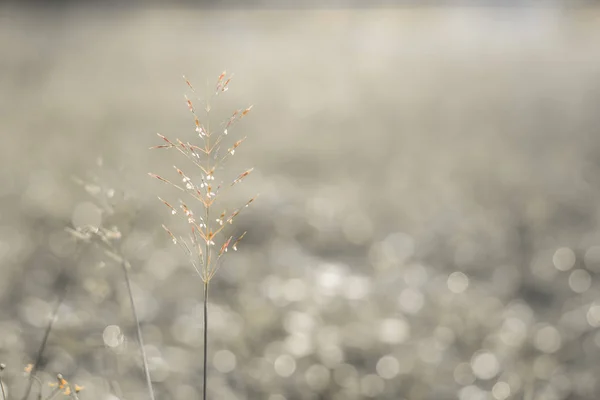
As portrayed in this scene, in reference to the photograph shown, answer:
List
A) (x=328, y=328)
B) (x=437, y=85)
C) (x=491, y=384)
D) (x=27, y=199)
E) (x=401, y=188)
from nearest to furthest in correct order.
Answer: (x=491, y=384)
(x=328, y=328)
(x=27, y=199)
(x=401, y=188)
(x=437, y=85)

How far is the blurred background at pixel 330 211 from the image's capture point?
1.69 metres

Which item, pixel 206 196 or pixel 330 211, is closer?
pixel 206 196

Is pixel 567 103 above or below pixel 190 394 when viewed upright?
above

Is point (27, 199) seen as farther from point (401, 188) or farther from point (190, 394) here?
point (401, 188)

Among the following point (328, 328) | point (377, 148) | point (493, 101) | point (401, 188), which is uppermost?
point (493, 101)

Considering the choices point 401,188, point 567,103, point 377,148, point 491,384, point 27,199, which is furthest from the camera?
point 567,103

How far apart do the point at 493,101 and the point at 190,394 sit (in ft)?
8.77

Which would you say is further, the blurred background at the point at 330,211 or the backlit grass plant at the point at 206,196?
the blurred background at the point at 330,211

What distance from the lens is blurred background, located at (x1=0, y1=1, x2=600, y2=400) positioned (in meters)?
1.69

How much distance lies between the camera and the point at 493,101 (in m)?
3.57

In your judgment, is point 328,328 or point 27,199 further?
point 27,199

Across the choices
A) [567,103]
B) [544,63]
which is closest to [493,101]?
[567,103]

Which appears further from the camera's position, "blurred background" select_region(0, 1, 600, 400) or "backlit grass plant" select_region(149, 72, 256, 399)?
"blurred background" select_region(0, 1, 600, 400)

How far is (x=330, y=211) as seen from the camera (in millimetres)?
2627
